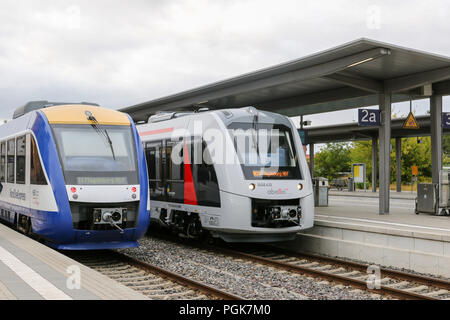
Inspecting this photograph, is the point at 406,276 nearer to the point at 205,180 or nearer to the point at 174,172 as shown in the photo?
the point at 205,180

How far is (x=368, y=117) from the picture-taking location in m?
16.0

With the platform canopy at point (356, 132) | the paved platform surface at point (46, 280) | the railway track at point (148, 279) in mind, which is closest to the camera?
the paved platform surface at point (46, 280)

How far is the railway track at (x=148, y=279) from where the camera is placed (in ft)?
26.8

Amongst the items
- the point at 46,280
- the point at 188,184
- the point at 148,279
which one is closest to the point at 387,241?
the point at 188,184

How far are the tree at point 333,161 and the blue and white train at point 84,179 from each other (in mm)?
54715

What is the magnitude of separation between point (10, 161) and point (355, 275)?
8.11 meters

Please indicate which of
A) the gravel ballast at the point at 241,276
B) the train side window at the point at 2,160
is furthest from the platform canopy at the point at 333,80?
the train side window at the point at 2,160

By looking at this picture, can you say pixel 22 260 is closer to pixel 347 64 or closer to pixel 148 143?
pixel 148 143

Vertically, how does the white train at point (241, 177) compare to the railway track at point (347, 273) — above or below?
above

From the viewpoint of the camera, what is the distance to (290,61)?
1432 centimetres

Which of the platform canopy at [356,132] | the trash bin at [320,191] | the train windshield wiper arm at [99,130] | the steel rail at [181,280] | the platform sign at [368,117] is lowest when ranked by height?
the steel rail at [181,280]

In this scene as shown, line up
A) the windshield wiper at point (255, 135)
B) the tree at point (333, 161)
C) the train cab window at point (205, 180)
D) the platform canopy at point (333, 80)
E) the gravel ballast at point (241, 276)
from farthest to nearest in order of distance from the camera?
the tree at point (333, 161)
the platform canopy at point (333, 80)
the windshield wiper at point (255, 135)
the train cab window at point (205, 180)
the gravel ballast at point (241, 276)

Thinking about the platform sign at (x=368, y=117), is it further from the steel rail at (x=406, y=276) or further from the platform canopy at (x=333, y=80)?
the steel rail at (x=406, y=276)
